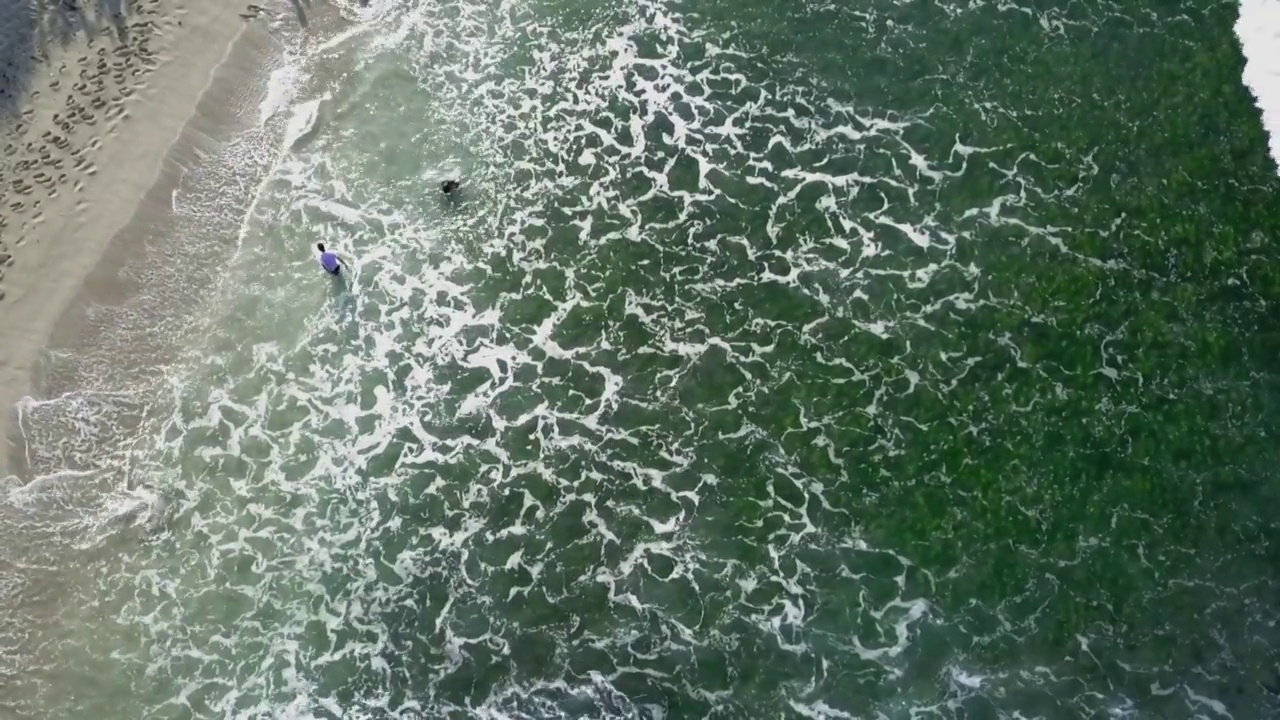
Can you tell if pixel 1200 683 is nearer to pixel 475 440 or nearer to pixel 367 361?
pixel 475 440

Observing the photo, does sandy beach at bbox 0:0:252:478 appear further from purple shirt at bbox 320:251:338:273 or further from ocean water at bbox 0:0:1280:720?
purple shirt at bbox 320:251:338:273

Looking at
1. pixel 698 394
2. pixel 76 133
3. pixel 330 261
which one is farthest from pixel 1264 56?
pixel 76 133

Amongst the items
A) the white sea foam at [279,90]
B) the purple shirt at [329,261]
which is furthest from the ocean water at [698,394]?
the purple shirt at [329,261]

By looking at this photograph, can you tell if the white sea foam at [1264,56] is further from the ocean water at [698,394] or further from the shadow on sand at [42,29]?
the shadow on sand at [42,29]

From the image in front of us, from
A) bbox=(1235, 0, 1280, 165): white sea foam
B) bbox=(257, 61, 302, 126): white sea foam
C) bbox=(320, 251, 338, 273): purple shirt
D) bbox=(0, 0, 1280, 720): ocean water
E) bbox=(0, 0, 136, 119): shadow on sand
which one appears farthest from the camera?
bbox=(257, 61, 302, 126): white sea foam

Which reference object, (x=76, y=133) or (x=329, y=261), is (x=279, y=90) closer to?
(x=76, y=133)

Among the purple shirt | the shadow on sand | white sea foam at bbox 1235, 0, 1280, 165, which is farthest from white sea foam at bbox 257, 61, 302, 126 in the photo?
white sea foam at bbox 1235, 0, 1280, 165
